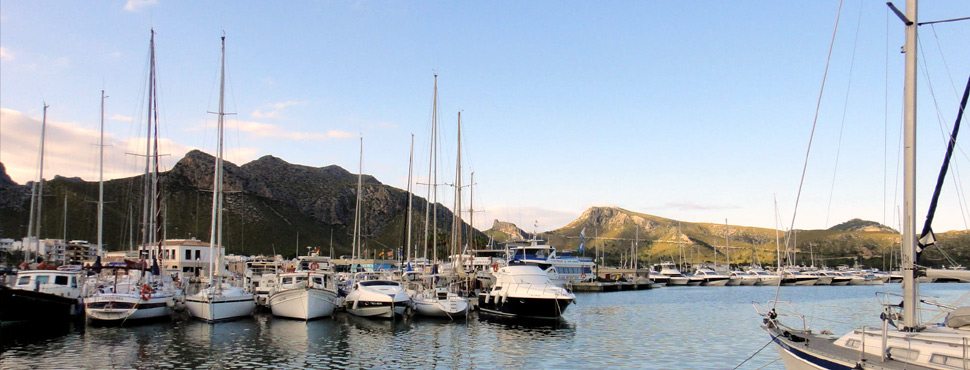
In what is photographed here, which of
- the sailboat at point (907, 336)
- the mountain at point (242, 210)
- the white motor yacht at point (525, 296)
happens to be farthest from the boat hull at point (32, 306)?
the mountain at point (242, 210)

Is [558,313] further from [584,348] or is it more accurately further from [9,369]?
[9,369]

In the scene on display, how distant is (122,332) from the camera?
1350 inches

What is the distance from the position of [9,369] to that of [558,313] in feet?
93.5

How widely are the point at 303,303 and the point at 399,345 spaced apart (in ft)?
37.6

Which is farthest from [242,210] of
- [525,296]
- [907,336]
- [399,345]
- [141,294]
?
[907,336]

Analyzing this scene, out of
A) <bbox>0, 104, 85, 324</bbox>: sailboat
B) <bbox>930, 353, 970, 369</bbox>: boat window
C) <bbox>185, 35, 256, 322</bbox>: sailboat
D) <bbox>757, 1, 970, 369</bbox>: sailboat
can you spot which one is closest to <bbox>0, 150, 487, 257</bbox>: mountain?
<bbox>0, 104, 85, 324</bbox>: sailboat

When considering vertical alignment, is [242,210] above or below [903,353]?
above

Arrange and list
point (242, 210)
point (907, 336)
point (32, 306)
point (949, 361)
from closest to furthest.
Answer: point (949, 361) → point (907, 336) → point (32, 306) → point (242, 210)

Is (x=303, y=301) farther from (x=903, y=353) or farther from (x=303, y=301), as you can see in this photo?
(x=903, y=353)

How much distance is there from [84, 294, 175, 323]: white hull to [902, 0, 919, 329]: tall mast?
3806 cm

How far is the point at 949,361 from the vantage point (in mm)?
13766

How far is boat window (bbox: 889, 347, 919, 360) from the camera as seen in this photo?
47.1ft

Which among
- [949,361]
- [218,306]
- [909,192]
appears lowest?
[218,306]

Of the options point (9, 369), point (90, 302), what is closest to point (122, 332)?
point (90, 302)
